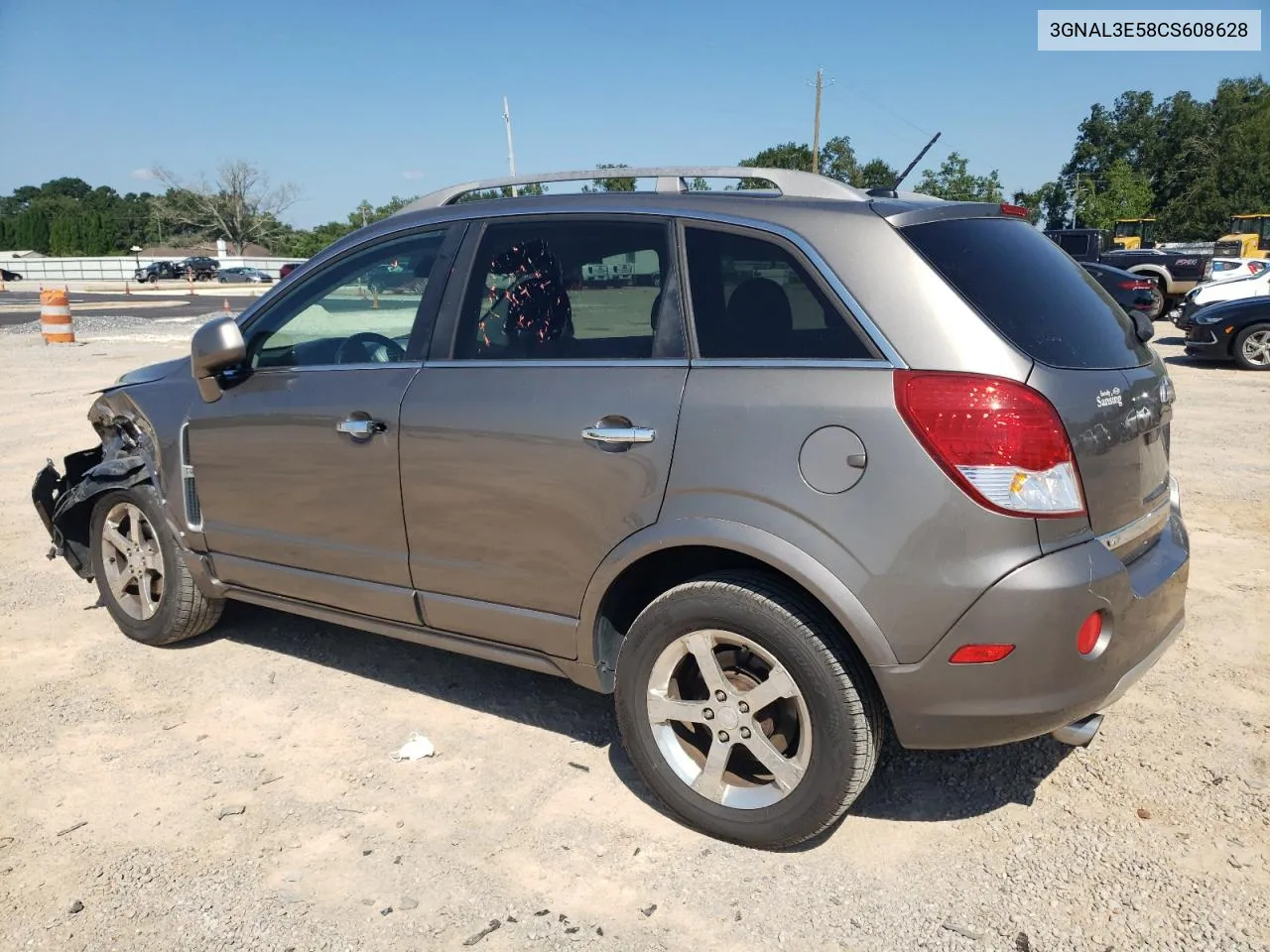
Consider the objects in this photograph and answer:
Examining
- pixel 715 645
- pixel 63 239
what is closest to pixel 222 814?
pixel 715 645

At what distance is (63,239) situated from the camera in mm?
94188

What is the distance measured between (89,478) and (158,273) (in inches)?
2721

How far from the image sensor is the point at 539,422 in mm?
3078

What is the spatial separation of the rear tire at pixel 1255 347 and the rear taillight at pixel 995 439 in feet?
45.0

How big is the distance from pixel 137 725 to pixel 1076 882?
323 centimetres

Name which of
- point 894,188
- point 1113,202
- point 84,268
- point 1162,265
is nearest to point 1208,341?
point 1162,265

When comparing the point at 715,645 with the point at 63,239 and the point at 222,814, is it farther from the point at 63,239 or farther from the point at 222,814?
the point at 63,239

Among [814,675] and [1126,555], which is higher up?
[1126,555]

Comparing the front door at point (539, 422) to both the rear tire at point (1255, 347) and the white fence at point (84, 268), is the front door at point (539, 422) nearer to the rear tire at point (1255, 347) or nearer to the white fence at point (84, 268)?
→ the rear tire at point (1255, 347)

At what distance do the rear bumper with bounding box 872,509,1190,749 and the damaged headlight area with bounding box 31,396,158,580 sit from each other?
130 inches

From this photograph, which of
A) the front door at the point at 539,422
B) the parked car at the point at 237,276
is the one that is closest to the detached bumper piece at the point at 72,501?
the front door at the point at 539,422

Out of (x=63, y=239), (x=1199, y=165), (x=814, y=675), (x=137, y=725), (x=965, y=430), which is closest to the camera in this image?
(x=965, y=430)

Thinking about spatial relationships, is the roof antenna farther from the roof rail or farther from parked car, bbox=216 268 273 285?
parked car, bbox=216 268 273 285

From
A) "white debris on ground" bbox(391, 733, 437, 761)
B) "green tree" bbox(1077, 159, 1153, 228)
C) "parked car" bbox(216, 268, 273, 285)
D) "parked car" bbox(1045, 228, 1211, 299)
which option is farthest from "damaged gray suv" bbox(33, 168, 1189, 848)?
"parked car" bbox(216, 268, 273, 285)
